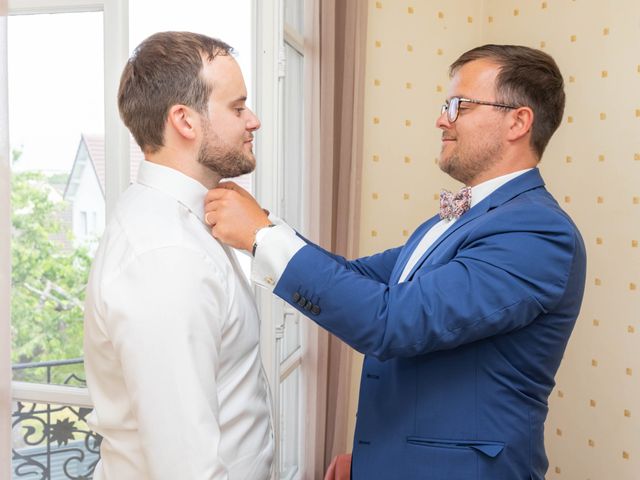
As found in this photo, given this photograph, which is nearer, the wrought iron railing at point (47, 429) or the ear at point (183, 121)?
the ear at point (183, 121)

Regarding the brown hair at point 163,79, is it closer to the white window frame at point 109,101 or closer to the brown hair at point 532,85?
the brown hair at point 532,85

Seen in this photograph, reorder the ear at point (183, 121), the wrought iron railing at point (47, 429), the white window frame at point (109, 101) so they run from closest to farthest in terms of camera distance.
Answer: the ear at point (183, 121), the white window frame at point (109, 101), the wrought iron railing at point (47, 429)

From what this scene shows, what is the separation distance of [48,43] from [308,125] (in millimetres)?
959

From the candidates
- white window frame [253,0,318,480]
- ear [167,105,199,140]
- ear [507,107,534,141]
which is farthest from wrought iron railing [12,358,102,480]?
ear [507,107,534,141]

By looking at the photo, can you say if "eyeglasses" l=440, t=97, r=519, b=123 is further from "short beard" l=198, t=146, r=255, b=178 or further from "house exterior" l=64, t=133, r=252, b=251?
"house exterior" l=64, t=133, r=252, b=251

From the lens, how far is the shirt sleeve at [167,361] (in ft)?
3.77

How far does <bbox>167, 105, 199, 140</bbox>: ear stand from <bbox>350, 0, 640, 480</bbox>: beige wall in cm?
181

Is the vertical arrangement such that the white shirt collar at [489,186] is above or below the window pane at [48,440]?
above

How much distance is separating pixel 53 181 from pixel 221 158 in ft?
4.45

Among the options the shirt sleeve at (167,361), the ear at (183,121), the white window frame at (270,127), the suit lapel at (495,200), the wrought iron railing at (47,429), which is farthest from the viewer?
the wrought iron railing at (47,429)

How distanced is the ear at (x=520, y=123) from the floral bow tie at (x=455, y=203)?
17cm

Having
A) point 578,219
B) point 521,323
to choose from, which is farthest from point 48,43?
point 578,219

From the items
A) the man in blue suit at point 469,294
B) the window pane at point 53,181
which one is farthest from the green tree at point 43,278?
the man in blue suit at point 469,294

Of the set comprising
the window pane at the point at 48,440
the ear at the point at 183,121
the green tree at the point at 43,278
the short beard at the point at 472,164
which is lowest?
the window pane at the point at 48,440
